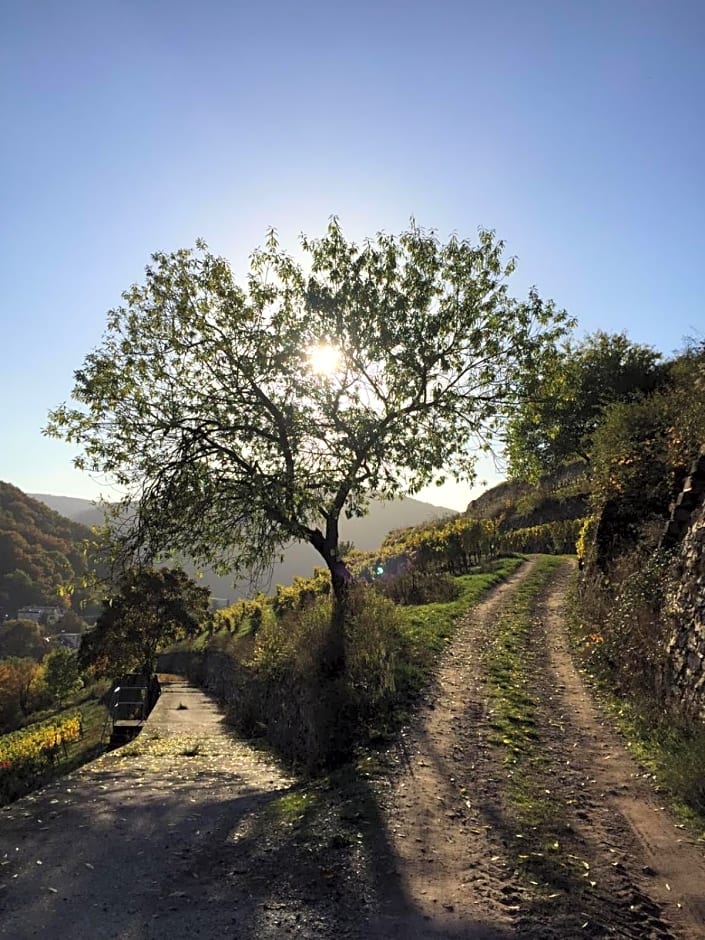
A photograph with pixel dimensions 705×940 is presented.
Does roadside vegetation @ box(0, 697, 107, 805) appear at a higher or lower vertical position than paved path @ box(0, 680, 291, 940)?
lower

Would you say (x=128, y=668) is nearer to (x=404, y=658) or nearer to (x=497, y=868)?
(x=404, y=658)

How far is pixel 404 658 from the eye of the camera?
480 inches

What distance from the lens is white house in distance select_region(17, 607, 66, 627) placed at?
492 feet

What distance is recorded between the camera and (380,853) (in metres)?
5.25

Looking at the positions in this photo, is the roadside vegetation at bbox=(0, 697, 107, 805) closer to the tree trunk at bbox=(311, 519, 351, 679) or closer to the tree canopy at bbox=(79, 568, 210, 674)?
the tree canopy at bbox=(79, 568, 210, 674)

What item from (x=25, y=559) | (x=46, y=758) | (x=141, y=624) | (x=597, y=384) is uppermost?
(x=597, y=384)

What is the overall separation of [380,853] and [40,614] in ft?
588

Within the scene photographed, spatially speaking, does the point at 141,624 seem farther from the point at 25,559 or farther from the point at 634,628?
the point at 25,559

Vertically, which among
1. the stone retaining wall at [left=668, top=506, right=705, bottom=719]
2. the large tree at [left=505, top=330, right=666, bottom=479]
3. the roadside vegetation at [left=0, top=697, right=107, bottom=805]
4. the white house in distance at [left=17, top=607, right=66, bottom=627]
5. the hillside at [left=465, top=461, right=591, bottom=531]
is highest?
the large tree at [left=505, top=330, right=666, bottom=479]

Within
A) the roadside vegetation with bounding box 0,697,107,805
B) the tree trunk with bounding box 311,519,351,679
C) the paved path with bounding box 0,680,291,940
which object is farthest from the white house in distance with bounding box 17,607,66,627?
the paved path with bounding box 0,680,291,940

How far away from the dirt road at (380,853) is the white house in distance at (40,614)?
16574cm

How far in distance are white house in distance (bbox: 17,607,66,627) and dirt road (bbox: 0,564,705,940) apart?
165744 millimetres

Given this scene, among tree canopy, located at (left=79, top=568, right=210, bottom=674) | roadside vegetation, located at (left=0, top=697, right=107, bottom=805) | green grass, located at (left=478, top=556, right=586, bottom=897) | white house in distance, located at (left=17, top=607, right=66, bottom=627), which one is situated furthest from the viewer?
white house in distance, located at (left=17, top=607, right=66, bottom=627)

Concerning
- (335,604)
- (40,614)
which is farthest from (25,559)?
(335,604)
